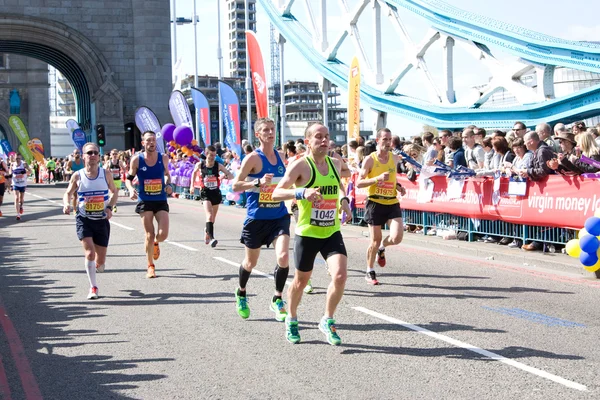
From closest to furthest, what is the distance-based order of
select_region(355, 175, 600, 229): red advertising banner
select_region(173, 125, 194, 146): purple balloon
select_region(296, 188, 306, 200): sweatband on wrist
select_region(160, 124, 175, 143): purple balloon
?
select_region(296, 188, 306, 200): sweatband on wrist → select_region(355, 175, 600, 229): red advertising banner → select_region(173, 125, 194, 146): purple balloon → select_region(160, 124, 175, 143): purple balloon

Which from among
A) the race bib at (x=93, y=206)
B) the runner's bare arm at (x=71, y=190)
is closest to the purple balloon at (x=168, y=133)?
the runner's bare arm at (x=71, y=190)

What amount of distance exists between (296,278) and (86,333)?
87.8 inches

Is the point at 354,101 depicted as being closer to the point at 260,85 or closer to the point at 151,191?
the point at 260,85

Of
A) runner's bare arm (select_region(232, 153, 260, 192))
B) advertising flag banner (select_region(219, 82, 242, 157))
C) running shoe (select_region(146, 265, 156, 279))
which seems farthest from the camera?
advertising flag banner (select_region(219, 82, 242, 157))

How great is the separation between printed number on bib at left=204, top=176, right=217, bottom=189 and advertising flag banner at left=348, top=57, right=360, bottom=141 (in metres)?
9.10

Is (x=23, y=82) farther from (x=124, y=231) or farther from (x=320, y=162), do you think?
(x=320, y=162)

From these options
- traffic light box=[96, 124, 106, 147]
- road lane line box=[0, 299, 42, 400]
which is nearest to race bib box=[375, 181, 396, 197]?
road lane line box=[0, 299, 42, 400]

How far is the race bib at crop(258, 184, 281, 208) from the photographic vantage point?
8477 millimetres

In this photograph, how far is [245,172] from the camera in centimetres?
846

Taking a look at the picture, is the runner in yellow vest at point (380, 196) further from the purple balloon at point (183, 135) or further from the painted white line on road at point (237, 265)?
the purple balloon at point (183, 135)

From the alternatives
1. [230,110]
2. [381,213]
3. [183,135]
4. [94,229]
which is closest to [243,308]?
[94,229]

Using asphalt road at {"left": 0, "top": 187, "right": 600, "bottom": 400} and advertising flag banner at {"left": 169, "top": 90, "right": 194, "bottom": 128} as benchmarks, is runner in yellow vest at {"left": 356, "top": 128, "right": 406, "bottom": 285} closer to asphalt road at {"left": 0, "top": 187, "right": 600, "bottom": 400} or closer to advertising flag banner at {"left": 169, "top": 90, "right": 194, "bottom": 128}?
asphalt road at {"left": 0, "top": 187, "right": 600, "bottom": 400}

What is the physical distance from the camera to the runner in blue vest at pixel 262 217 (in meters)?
Answer: 8.40

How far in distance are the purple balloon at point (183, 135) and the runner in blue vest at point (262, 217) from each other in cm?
2536
